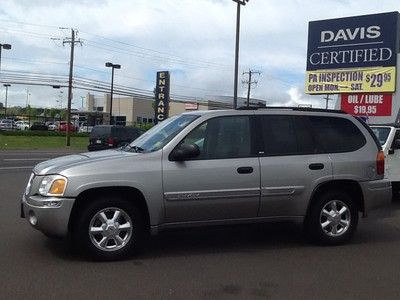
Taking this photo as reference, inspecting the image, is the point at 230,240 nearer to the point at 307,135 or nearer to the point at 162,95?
the point at 307,135

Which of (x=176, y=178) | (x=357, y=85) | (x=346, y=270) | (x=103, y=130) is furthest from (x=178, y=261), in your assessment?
(x=357, y=85)

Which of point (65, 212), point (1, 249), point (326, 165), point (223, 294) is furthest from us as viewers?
point (326, 165)

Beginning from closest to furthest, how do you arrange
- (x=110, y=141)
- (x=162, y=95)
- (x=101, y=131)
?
(x=110, y=141) → (x=101, y=131) → (x=162, y=95)

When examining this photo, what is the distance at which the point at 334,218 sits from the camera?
7.31 metres

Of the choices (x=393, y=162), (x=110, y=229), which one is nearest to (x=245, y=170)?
(x=110, y=229)

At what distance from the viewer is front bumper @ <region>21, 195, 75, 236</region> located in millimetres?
6023

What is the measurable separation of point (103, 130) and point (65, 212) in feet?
72.7

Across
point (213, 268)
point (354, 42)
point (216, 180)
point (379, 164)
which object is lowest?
point (213, 268)

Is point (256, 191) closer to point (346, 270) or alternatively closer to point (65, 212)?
point (346, 270)

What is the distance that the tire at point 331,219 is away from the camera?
721cm

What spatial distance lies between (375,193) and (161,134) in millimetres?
2995

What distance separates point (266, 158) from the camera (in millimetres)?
6895

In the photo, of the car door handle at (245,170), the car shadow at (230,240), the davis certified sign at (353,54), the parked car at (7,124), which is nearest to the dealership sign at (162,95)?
the davis certified sign at (353,54)

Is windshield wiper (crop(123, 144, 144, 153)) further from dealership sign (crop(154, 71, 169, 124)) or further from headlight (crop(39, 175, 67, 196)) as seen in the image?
dealership sign (crop(154, 71, 169, 124))
